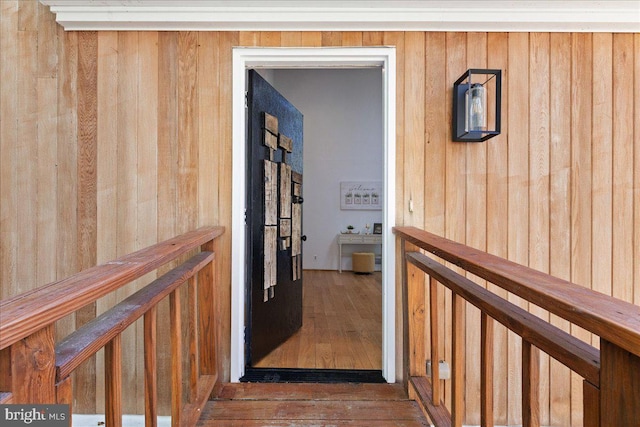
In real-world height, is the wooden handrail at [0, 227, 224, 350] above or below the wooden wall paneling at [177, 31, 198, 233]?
below

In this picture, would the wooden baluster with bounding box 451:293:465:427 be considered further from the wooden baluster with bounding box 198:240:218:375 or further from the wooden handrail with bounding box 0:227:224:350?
the wooden baluster with bounding box 198:240:218:375

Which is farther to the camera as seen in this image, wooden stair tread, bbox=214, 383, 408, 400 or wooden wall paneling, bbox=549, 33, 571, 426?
wooden wall paneling, bbox=549, 33, 571, 426

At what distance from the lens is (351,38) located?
221cm

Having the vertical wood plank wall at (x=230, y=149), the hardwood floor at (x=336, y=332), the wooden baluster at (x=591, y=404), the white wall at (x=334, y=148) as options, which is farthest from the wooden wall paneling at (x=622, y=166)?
the white wall at (x=334, y=148)

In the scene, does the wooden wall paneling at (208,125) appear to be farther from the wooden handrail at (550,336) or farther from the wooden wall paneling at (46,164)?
the wooden handrail at (550,336)

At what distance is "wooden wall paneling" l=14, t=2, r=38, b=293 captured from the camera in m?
2.20

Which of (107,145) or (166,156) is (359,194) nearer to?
(166,156)

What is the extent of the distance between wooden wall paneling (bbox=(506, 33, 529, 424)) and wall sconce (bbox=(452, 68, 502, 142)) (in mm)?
126

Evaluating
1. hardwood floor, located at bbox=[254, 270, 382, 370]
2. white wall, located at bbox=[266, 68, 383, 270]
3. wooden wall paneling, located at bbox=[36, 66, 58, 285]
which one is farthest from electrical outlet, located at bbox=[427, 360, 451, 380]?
white wall, located at bbox=[266, 68, 383, 270]

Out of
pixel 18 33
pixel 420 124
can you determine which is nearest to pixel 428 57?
pixel 420 124

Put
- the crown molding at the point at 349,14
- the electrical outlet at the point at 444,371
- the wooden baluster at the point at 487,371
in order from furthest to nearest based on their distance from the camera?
the electrical outlet at the point at 444,371 < the crown molding at the point at 349,14 < the wooden baluster at the point at 487,371

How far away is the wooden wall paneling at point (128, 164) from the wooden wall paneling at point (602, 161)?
9.52ft

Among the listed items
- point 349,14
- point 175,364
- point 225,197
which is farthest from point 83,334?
point 349,14

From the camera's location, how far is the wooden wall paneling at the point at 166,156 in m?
2.22
